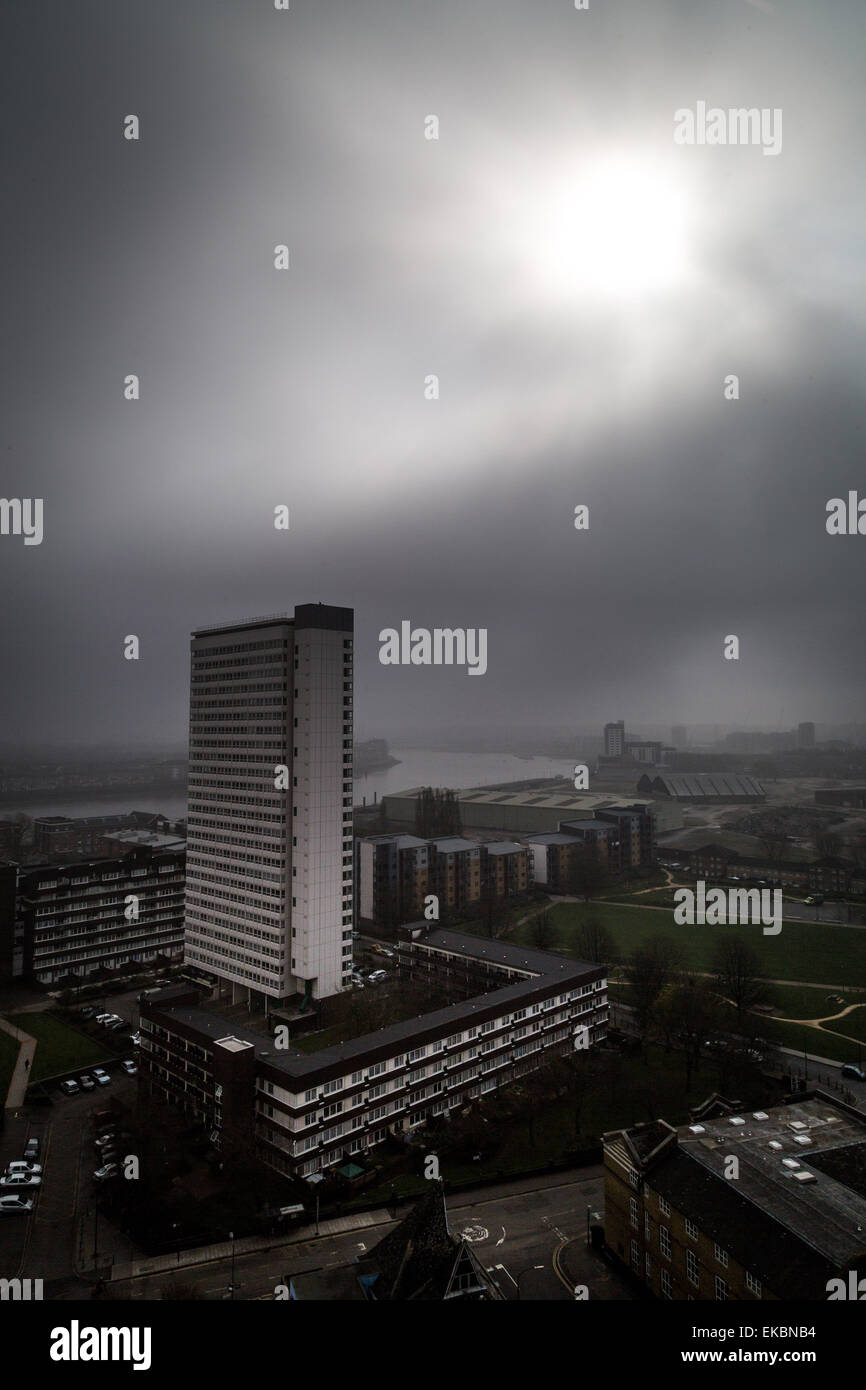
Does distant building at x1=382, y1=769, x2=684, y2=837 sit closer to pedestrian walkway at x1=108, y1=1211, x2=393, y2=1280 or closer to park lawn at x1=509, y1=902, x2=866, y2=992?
park lawn at x1=509, y1=902, x2=866, y2=992

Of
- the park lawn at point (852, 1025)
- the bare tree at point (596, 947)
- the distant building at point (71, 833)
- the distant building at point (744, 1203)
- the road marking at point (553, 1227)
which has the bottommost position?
the park lawn at point (852, 1025)

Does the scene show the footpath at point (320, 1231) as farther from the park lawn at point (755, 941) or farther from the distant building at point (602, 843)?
the distant building at point (602, 843)

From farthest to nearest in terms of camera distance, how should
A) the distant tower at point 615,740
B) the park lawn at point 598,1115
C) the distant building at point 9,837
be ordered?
1. the distant tower at point 615,740
2. the distant building at point 9,837
3. the park lawn at point 598,1115

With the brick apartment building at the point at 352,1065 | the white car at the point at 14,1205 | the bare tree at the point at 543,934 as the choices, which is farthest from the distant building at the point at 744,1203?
the bare tree at the point at 543,934

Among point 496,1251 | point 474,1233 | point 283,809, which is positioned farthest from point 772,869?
point 496,1251

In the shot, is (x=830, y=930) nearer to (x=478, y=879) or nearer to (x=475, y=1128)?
(x=478, y=879)

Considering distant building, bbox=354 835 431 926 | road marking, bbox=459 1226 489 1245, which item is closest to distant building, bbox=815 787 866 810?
distant building, bbox=354 835 431 926
